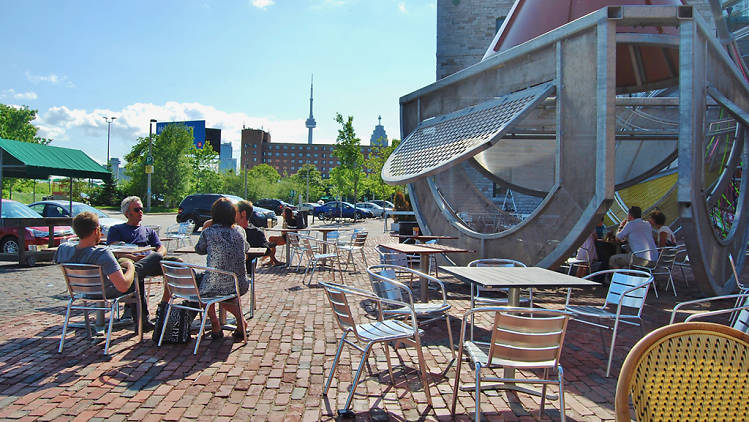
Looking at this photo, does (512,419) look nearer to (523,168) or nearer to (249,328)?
(249,328)

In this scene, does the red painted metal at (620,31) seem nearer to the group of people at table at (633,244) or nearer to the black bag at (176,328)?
the group of people at table at (633,244)

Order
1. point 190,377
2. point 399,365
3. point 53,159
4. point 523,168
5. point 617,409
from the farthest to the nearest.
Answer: point 523,168
point 53,159
point 399,365
point 190,377
point 617,409

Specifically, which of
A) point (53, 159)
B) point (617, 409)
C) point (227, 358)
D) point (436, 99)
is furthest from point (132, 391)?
point (53, 159)

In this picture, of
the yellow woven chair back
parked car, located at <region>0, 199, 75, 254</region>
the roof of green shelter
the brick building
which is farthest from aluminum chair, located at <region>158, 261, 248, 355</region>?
the brick building

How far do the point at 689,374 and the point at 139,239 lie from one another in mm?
6041

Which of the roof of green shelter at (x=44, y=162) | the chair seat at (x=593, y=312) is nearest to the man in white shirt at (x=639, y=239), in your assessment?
the chair seat at (x=593, y=312)

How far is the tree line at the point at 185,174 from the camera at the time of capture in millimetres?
37812

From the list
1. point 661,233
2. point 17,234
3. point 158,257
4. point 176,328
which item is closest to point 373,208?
point 17,234

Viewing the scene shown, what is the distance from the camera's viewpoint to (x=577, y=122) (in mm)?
7648

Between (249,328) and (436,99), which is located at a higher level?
(436,99)

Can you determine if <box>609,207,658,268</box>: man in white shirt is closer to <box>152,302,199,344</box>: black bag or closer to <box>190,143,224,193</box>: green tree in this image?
<box>152,302,199,344</box>: black bag

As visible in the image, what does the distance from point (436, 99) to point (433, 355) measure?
7.31 meters

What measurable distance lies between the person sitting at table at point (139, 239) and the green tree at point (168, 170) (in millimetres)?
46193

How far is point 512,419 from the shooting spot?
11.7ft
